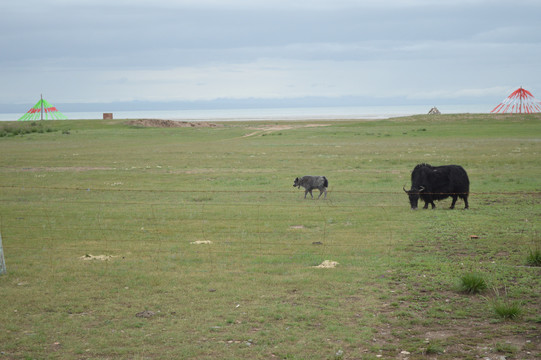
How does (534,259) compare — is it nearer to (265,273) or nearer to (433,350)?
(433,350)

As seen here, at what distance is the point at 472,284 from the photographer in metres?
9.16

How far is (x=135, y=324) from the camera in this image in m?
7.96

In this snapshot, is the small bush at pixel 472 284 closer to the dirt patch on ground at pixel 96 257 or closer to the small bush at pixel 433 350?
the small bush at pixel 433 350

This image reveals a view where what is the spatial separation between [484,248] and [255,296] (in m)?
6.07

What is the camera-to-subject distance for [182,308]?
8641 millimetres

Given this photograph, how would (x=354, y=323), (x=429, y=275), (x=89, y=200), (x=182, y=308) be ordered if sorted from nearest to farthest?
(x=354, y=323) < (x=182, y=308) < (x=429, y=275) < (x=89, y=200)

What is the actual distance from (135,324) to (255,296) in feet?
7.05

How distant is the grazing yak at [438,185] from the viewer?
18.7 m

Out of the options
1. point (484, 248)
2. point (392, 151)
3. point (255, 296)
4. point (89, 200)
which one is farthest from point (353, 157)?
point (255, 296)

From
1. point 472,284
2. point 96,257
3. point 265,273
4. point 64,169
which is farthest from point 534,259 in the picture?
point 64,169

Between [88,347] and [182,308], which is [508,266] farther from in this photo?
[88,347]

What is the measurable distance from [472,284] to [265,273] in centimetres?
388

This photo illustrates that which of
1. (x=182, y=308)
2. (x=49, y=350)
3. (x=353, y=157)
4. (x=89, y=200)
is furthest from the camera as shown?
(x=353, y=157)

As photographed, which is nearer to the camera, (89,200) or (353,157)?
(89,200)
